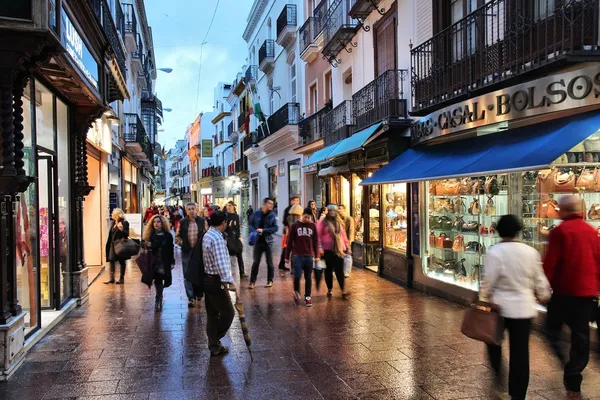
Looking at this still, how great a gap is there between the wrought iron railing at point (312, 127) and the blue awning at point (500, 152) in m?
7.68

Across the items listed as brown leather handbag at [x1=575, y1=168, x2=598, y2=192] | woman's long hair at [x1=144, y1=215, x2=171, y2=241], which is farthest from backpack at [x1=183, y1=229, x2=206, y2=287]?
brown leather handbag at [x1=575, y1=168, x2=598, y2=192]

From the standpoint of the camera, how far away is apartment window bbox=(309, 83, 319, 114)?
781 inches

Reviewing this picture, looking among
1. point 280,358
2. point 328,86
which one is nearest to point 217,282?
point 280,358

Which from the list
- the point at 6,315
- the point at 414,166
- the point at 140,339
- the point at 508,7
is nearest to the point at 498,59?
the point at 508,7

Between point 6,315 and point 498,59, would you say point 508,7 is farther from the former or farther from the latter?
point 6,315

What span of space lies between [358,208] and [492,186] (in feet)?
19.6

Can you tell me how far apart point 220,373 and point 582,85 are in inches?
210

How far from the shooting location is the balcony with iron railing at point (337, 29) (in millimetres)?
14323

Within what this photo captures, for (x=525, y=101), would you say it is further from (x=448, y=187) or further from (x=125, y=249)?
(x=125, y=249)

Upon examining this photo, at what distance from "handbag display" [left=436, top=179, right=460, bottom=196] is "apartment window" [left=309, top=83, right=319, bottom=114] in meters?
10.6

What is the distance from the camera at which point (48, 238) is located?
7.93 meters

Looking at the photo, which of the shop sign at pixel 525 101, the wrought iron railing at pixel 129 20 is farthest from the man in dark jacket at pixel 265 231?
the wrought iron railing at pixel 129 20

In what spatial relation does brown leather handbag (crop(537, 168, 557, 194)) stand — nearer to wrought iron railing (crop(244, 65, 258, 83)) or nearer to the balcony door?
the balcony door

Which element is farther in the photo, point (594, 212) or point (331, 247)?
point (331, 247)
